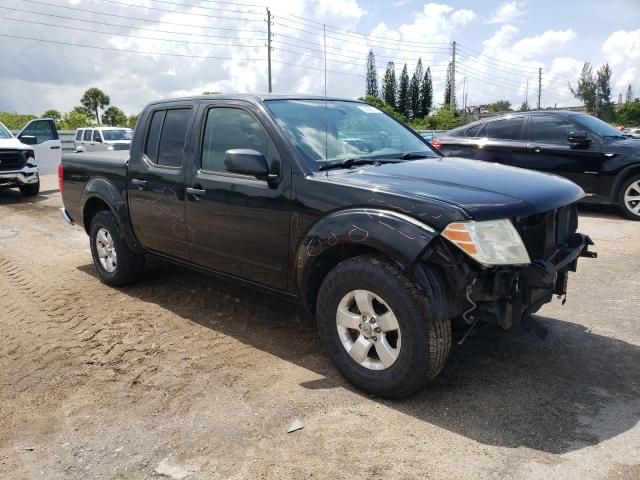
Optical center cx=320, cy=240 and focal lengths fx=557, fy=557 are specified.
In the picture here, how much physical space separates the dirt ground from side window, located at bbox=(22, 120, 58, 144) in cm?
1013

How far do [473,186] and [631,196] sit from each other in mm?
6521

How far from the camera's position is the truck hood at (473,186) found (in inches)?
118

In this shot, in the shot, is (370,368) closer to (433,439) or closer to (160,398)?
(433,439)

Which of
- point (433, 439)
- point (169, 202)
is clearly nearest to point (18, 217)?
point (169, 202)

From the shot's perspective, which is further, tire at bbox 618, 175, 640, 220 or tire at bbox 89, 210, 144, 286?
tire at bbox 618, 175, 640, 220

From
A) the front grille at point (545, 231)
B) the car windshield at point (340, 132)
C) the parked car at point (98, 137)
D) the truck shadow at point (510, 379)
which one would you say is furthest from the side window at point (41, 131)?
the front grille at point (545, 231)

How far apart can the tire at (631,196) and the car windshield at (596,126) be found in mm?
847

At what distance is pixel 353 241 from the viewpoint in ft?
10.5

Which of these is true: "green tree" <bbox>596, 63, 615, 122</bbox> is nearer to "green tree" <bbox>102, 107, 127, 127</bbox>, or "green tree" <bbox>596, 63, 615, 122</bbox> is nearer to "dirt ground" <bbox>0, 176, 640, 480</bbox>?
"green tree" <bbox>102, 107, 127, 127</bbox>

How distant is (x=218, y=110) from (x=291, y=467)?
2713 mm

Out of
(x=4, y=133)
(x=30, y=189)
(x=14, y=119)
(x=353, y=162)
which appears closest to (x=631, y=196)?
(x=353, y=162)

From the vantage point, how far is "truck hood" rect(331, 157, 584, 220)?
299cm

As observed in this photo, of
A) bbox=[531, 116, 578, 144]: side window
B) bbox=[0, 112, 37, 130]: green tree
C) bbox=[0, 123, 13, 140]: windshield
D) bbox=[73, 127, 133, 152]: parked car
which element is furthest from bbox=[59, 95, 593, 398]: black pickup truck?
bbox=[0, 112, 37, 130]: green tree

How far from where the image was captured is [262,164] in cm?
358
